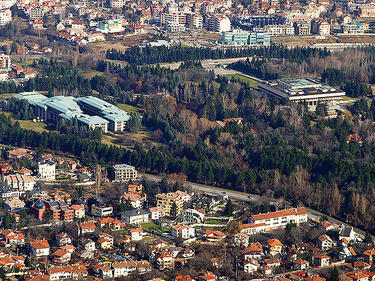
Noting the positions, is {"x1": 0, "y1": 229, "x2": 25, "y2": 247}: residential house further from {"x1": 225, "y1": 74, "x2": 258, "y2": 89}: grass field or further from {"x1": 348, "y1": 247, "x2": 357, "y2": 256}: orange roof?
{"x1": 225, "y1": 74, "x2": 258, "y2": 89}: grass field

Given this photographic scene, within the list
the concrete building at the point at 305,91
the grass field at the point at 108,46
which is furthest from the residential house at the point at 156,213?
the grass field at the point at 108,46

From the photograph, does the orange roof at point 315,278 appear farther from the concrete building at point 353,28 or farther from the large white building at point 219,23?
the concrete building at point 353,28

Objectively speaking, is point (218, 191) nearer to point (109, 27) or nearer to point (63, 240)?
point (63, 240)

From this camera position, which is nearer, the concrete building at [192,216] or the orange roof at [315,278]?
the orange roof at [315,278]

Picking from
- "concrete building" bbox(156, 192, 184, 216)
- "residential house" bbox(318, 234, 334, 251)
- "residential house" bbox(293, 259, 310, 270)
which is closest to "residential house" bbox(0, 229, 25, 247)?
"concrete building" bbox(156, 192, 184, 216)

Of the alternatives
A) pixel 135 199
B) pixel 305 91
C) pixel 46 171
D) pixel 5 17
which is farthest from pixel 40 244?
pixel 5 17

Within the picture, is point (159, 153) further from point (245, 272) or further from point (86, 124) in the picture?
point (245, 272)
